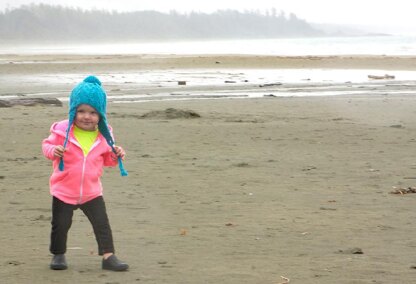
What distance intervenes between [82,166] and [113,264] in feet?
2.04

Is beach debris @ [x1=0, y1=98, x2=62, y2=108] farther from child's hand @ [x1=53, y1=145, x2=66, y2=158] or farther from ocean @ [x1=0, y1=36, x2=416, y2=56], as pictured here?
ocean @ [x1=0, y1=36, x2=416, y2=56]

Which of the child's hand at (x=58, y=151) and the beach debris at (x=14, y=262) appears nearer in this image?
the child's hand at (x=58, y=151)

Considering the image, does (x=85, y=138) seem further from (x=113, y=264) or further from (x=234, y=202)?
(x=234, y=202)

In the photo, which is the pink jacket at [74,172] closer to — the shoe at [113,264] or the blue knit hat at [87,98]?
the blue knit hat at [87,98]

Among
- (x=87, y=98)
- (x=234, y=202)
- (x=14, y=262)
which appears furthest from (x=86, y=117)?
(x=234, y=202)

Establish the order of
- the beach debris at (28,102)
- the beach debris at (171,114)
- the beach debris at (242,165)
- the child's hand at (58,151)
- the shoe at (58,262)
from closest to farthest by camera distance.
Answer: the child's hand at (58,151)
the shoe at (58,262)
the beach debris at (242,165)
the beach debris at (171,114)
the beach debris at (28,102)

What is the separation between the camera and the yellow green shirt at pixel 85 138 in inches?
235

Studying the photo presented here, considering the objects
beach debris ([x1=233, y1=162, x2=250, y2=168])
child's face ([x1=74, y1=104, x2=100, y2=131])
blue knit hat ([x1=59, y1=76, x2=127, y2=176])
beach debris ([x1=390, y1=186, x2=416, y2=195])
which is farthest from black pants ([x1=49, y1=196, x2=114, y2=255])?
beach debris ([x1=233, y1=162, x2=250, y2=168])

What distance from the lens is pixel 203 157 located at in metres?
11.0

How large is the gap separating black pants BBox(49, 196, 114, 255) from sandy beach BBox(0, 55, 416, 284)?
0.16 meters

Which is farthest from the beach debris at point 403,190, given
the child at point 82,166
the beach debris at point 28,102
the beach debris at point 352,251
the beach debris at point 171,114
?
the beach debris at point 28,102

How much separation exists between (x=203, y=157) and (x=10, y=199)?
3156 millimetres

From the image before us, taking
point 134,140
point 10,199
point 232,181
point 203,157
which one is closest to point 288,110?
point 134,140

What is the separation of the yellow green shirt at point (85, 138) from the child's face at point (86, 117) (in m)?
0.03
